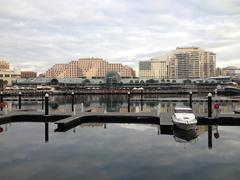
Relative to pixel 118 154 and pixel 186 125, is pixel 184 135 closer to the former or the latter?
pixel 186 125

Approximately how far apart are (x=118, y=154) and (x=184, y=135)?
10795 millimetres

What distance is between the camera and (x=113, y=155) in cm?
2606

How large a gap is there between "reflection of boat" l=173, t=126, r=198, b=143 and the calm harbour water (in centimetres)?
10

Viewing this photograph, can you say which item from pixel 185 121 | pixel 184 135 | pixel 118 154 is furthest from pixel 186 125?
pixel 118 154

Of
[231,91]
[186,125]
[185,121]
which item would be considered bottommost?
[186,125]

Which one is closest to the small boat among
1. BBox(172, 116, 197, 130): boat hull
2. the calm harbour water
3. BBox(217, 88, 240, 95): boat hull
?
BBox(172, 116, 197, 130): boat hull

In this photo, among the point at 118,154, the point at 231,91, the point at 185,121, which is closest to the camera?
the point at 118,154

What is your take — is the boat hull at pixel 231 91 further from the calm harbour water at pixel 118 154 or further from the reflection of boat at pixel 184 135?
the reflection of boat at pixel 184 135

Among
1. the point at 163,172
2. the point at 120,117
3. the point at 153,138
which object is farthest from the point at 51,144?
the point at 120,117

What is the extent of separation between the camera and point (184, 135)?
3478cm

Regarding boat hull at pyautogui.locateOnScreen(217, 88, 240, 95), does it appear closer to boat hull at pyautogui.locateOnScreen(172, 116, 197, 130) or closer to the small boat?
the small boat

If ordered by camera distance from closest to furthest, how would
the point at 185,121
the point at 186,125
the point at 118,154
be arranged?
the point at 118,154 < the point at 186,125 < the point at 185,121

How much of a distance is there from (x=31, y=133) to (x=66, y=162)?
14.4m

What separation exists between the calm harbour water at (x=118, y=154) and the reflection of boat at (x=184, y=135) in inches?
4.0
